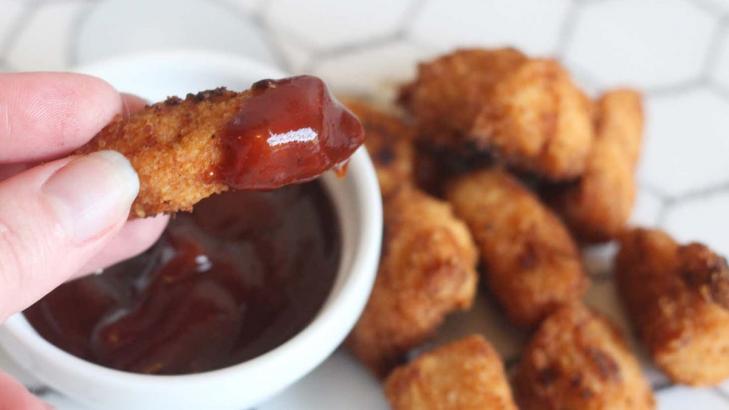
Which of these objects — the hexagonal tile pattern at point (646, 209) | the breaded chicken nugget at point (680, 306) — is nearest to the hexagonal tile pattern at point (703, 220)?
the hexagonal tile pattern at point (646, 209)

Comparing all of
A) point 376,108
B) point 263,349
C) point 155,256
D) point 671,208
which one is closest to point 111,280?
point 155,256

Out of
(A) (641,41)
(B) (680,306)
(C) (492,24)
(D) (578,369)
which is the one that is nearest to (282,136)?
(D) (578,369)

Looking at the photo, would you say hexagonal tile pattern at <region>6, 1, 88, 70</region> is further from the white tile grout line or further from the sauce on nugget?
the sauce on nugget

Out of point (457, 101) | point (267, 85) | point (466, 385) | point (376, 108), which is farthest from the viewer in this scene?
point (376, 108)

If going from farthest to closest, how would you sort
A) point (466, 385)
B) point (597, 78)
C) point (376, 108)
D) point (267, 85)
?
point (597, 78), point (376, 108), point (466, 385), point (267, 85)

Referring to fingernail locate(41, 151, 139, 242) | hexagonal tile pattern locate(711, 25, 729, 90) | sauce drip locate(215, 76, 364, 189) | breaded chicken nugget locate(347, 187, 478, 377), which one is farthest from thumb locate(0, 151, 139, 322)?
hexagonal tile pattern locate(711, 25, 729, 90)

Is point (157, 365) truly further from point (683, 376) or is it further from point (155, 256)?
point (683, 376)
